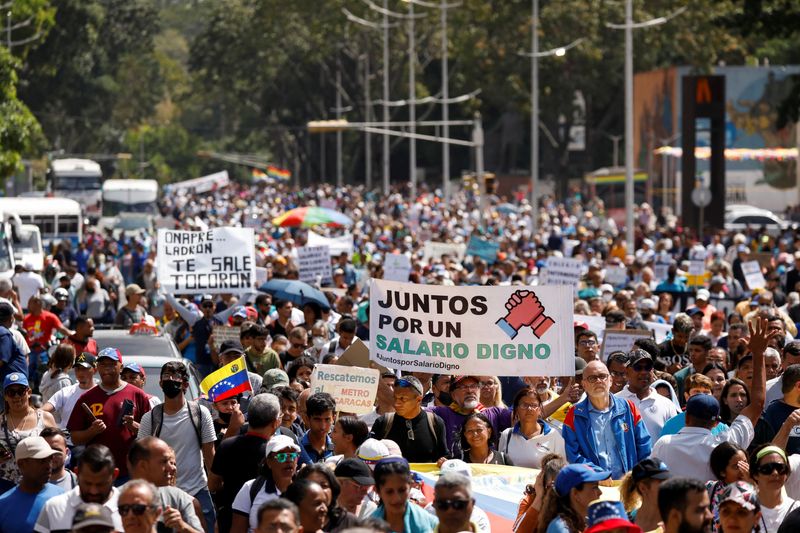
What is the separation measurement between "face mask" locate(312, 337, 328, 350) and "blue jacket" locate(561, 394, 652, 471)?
5694 mm

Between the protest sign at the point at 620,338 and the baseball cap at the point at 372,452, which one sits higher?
the baseball cap at the point at 372,452

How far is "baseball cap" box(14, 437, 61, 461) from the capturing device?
8219 millimetres

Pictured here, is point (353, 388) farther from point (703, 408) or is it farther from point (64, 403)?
point (703, 408)

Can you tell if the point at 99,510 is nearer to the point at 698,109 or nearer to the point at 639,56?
the point at 698,109

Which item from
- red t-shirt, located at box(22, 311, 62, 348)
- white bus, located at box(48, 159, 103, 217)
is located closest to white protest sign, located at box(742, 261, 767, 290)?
red t-shirt, located at box(22, 311, 62, 348)

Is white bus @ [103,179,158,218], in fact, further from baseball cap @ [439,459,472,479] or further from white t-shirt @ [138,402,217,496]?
baseball cap @ [439,459,472,479]

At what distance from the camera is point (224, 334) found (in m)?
16.2

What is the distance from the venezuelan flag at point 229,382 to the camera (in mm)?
10859

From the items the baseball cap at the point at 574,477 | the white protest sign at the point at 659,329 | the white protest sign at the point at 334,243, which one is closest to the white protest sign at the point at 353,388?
the baseball cap at the point at 574,477

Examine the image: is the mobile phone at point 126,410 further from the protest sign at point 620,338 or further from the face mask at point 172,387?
the protest sign at point 620,338

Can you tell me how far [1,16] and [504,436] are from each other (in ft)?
118

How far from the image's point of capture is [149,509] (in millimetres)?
7090

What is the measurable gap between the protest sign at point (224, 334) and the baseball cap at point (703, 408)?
279 inches

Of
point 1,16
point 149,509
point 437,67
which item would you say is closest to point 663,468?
point 149,509
